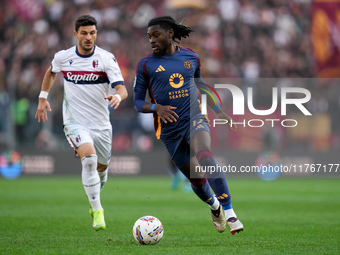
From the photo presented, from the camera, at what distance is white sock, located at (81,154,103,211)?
313 inches

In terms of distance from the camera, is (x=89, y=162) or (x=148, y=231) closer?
(x=148, y=231)

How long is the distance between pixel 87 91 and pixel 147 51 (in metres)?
13.9

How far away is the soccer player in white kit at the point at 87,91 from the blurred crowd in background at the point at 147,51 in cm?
1009

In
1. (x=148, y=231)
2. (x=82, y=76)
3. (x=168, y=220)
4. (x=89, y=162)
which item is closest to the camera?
(x=148, y=231)

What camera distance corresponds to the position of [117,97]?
7.66 metres

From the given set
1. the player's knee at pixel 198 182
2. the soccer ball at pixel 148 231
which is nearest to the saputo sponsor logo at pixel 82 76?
the player's knee at pixel 198 182

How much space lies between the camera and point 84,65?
826 cm

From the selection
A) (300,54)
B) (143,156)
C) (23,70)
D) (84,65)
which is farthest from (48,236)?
(300,54)

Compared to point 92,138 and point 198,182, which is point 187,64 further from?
point 92,138

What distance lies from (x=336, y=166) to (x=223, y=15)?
7.03 m

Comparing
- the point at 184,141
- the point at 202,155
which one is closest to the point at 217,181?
the point at 202,155

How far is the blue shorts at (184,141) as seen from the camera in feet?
24.1

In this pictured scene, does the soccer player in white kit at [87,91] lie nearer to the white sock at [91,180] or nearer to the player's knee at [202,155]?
the white sock at [91,180]

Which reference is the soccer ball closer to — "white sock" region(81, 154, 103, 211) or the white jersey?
"white sock" region(81, 154, 103, 211)
